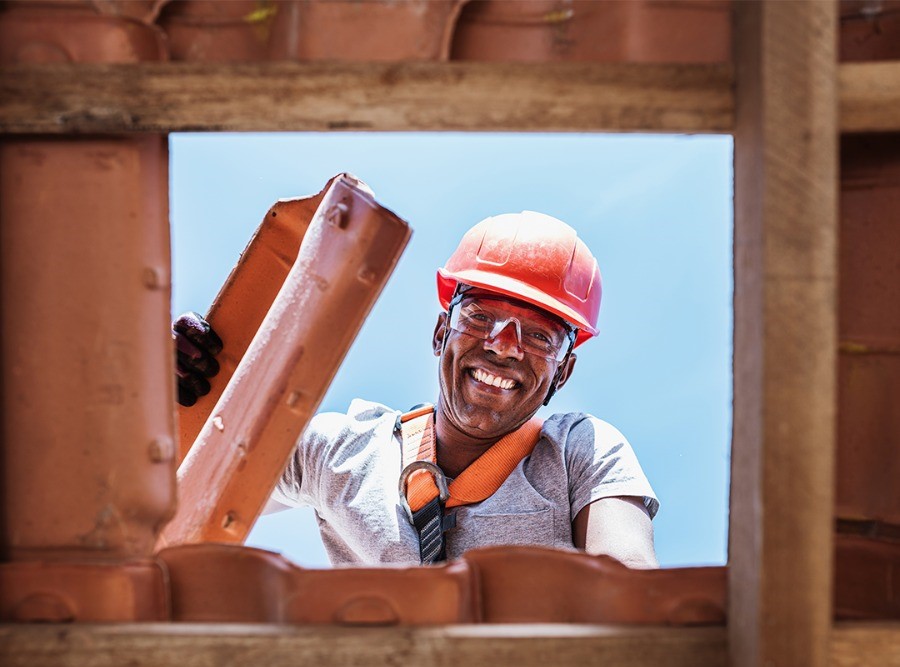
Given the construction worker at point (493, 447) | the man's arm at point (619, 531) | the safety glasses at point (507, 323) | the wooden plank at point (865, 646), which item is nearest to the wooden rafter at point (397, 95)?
the wooden plank at point (865, 646)

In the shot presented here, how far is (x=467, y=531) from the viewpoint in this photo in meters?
4.38

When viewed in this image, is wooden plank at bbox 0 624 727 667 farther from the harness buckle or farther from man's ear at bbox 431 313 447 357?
man's ear at bbox 431 313 447 357

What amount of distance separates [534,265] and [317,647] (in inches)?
123

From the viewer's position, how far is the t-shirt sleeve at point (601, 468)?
4484mm

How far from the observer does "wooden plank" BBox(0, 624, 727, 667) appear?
1936 millimetres

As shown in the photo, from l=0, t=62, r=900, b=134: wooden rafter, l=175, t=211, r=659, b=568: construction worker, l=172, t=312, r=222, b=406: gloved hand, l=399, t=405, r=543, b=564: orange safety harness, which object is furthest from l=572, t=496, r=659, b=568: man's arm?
l=0, t=62, r=900, b=134: wooden rafter

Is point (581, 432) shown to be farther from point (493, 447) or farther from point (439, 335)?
point (439, 335)

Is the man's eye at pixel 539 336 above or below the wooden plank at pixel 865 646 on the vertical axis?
above

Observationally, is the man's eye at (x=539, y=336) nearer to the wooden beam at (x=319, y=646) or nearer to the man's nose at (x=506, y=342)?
the man's nose at (x=506, y=342)

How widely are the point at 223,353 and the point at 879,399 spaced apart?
2.77m

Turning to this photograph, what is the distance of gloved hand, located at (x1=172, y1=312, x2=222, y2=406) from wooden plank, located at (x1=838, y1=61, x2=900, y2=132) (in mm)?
2901

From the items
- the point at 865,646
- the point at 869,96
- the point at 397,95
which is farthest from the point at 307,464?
the point at 869,96

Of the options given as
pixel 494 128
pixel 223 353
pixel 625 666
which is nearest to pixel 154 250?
pixel 494 128

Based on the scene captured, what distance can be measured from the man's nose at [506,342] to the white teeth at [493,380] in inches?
5.0
